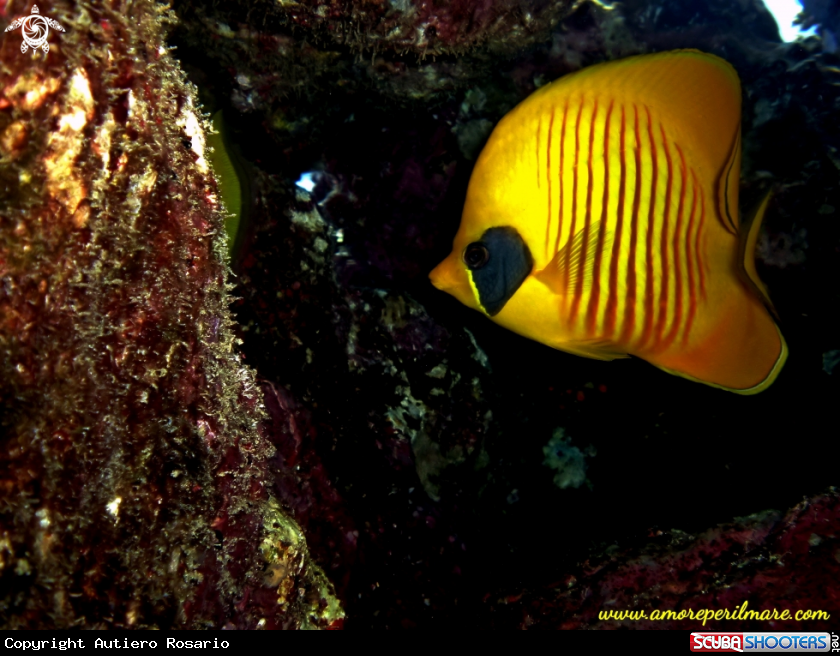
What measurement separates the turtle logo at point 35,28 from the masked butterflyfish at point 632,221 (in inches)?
50.2

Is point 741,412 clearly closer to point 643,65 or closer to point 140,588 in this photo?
point 643,65

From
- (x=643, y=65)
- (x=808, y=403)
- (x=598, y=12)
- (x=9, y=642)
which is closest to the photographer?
(x=9, y=642)

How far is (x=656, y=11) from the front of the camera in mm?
2592

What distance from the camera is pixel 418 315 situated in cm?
246

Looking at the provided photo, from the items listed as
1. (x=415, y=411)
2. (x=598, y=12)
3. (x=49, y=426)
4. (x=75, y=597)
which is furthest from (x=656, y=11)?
(x=75, y=597)

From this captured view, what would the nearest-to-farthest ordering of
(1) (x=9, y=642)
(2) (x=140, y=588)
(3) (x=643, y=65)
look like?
(1) (x=9, y=642)
(2) (x=140, y=588)
(3) (x=643, y=65)

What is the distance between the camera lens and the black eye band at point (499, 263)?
167cm

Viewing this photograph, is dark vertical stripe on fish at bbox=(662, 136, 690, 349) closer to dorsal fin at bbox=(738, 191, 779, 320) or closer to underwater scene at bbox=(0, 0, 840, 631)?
underwater scene at bbox=(0, 0, 840, 631)

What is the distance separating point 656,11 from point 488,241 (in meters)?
2.09

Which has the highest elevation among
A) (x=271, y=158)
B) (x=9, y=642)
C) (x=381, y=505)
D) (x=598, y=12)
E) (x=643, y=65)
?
→ (x=598, y=12)

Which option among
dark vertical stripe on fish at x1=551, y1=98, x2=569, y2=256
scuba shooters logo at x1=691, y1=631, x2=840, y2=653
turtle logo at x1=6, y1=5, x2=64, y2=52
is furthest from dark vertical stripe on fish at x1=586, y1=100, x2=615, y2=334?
turtle logo at x1=6, y1=5, x2=64, y2=52

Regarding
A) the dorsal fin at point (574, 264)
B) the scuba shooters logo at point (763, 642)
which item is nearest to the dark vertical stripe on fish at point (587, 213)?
the dorsal fin at point (574, 264)

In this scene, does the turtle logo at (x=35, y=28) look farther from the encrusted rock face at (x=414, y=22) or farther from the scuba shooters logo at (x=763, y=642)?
the scuba shooters logo at (x=763, y=642)

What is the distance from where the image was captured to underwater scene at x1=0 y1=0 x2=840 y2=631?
95 cm
